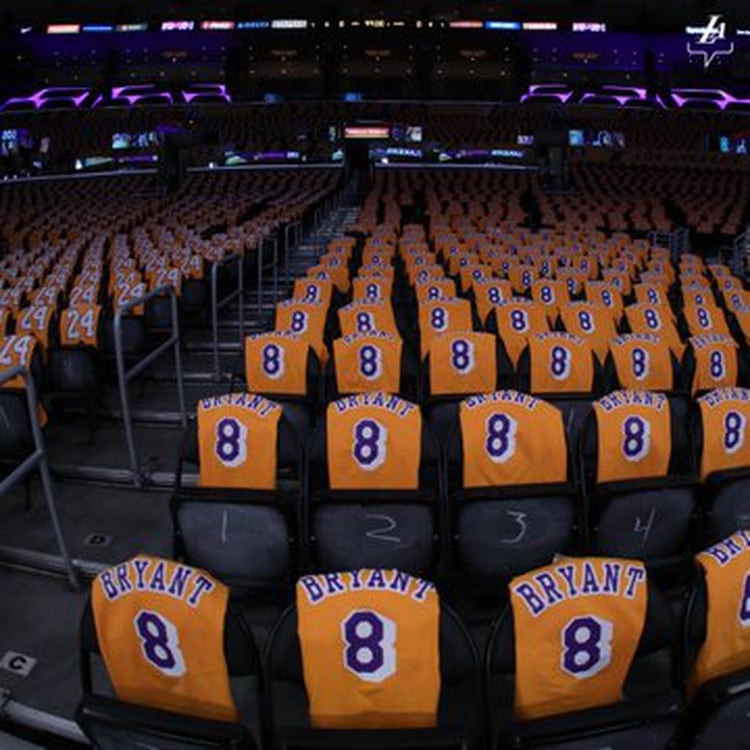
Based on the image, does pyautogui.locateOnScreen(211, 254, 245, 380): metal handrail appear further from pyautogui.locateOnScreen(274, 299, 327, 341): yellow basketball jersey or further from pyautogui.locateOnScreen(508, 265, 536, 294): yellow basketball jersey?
pyautogui.locateOnScreen(508, 265, 536, 294): yellow basketball jersey

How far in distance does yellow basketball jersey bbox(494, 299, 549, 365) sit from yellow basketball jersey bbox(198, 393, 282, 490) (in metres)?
2.90

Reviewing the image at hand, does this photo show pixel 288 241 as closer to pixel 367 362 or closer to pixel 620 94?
pixel 367 362

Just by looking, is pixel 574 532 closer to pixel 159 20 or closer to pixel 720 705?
pixel 720 705

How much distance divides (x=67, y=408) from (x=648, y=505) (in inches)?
185

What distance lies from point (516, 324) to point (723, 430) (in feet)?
8.52

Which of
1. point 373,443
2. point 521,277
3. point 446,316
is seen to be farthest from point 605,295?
point 373,443

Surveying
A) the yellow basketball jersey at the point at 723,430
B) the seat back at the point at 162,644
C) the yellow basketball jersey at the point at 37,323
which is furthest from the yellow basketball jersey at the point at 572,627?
the yellow basketball jersey at the point at 37,323

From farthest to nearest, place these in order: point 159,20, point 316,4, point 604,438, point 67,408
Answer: point 159,20, point 316,4, point 67,408, point 604,438

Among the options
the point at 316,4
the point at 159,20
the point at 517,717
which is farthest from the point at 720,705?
the point at 159,20

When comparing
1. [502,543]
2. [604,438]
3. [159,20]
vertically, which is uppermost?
[159,20]

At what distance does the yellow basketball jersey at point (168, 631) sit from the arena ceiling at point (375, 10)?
123 ft

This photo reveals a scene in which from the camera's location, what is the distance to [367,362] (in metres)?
5.10

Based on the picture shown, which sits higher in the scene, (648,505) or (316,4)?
(316,4)

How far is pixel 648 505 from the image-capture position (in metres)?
3.29
